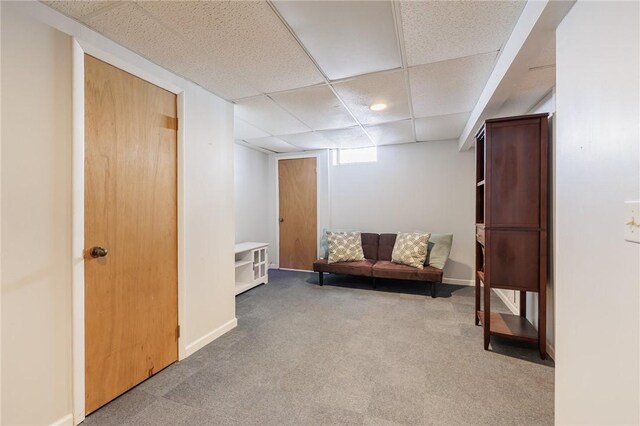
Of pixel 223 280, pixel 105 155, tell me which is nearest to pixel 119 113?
pixel 105 155

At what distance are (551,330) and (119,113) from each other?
3543mm

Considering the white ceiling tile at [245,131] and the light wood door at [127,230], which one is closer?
the light wood door at [127,230]

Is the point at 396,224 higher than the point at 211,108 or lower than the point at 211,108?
lower

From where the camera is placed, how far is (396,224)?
459 cm

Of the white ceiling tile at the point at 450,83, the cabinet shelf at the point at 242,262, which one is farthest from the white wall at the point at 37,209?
the cabinet shelf at the point at 242,262

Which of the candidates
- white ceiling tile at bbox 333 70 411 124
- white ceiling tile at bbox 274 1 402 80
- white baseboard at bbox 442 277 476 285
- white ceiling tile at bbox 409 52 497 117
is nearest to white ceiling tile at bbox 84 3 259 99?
white ceiling tile at bbox 274 1 402 80

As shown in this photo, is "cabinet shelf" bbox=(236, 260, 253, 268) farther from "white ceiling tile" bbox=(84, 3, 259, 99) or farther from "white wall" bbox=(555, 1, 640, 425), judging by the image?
"white wall" bbox=(555, 1, 640, 425)

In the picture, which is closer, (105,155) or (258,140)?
(105,155)

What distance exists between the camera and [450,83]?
2248 mm

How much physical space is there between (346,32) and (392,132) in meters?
2.34

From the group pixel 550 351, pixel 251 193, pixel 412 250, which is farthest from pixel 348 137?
pixel 550 351

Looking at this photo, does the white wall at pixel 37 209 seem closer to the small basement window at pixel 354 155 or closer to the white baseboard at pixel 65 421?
the white baseboard at pixel 65 421

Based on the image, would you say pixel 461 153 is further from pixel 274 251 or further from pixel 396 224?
pixel 274 251

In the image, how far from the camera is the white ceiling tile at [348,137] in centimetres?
371
